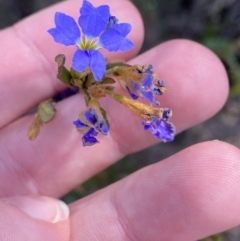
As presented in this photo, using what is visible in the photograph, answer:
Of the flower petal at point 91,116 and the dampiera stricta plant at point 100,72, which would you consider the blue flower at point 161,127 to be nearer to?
the dampiera stricta plant at point 100,72

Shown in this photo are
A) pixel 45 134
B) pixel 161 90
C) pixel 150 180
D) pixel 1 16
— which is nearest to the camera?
pixel 161 90

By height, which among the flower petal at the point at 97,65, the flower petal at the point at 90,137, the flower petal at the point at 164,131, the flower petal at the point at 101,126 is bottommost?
the flower petal at the point at 164,131

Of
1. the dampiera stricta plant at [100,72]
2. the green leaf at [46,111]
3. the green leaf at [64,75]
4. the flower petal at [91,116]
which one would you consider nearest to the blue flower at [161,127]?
the dampiera stricta plant at [100,72]

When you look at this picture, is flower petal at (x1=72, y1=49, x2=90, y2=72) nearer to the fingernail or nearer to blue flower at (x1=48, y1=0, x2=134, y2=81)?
blue flower at (x1=48, y1=0, x2=134, y2=81)

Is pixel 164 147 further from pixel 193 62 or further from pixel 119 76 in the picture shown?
pixel 119 76

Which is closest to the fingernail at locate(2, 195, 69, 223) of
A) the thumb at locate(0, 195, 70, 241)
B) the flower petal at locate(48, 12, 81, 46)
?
the thumb at locate(0, 195, 70, 241)

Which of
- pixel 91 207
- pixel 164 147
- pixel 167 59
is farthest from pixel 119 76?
pixel 164 147
